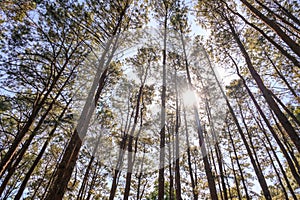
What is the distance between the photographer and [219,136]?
13586 mm

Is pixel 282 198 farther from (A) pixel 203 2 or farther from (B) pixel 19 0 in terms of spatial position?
(B) pixel 19 0

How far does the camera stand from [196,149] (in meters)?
14.5

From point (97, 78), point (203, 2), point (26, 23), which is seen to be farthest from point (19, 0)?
point (203, 2)

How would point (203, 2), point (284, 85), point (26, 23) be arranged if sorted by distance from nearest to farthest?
point (26, 23), point (203, 2), point (284, 85)

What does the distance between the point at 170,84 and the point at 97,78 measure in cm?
731

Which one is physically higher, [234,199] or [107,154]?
[107,154]

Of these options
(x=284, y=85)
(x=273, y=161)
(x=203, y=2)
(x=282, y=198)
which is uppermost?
(x=203, y=2)

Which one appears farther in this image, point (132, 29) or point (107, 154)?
point (107, 154)

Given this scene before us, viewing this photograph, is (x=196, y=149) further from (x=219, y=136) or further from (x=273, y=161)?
(x=273, y=161)

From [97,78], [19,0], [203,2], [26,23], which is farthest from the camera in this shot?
[203,2]

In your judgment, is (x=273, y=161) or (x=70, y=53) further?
(x=273, y=161)

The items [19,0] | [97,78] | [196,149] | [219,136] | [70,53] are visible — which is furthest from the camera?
[196,149]

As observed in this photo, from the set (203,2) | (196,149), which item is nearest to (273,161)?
(196,149)

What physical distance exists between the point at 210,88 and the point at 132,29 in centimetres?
782
